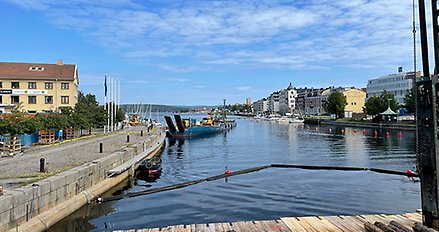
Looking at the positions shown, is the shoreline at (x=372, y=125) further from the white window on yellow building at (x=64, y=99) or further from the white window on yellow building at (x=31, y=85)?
the white window on yellow building at (x=31, y=85)

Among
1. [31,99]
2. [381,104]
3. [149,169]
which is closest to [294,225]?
[149,169]

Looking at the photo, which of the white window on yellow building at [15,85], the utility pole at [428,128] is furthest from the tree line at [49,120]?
the utility pole at [428,128]

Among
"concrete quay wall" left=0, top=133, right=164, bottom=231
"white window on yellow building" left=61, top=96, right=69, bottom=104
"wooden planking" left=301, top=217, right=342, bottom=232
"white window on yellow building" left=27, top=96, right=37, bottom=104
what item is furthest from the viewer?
"white window on yellow building" left=61, top=96, right=69, bottom=104

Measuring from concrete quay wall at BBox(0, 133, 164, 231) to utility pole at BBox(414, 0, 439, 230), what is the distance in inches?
541

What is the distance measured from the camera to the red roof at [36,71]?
6544 cm

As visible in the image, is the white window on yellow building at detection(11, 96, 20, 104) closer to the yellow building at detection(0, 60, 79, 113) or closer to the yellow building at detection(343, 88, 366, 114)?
the yellow building at detection(0, 60, 79, 113)

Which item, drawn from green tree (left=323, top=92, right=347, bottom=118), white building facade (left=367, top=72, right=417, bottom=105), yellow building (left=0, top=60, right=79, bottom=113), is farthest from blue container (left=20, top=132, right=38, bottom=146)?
white building facade (left=367, top=72, right=417, bottom=105)

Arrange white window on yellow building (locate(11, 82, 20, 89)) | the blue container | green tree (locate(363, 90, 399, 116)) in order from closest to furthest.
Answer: the blue container, white window on yellow building (locate(11, 82, 20, 89)), green tree (locate(363, 90, 399, 116))

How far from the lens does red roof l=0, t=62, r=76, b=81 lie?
2576 inches

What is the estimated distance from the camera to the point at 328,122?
13138cm

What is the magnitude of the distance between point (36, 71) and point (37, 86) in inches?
152

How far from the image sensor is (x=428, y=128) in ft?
34.7

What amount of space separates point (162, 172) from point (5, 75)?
47902 mm

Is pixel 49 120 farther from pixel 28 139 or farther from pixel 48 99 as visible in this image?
pixel 48 99
